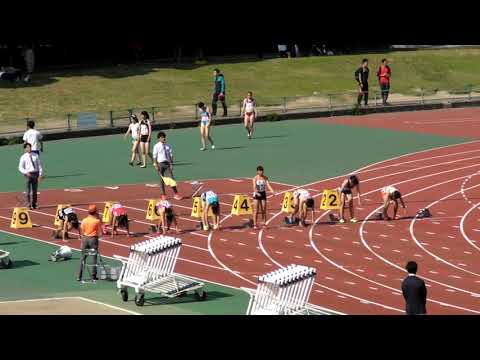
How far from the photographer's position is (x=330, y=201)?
2642cm

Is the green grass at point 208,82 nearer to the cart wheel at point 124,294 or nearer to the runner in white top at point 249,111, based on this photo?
the runner in white top at point 249,111

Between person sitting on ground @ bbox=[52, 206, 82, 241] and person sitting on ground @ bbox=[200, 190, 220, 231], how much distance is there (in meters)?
2.70

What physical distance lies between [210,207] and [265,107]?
25180 mm

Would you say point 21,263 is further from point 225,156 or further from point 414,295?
point 225,156

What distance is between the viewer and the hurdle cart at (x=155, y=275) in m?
17.3

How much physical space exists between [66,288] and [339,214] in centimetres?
910

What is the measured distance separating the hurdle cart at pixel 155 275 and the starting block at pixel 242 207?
7.51 meters

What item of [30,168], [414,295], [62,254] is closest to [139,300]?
[62,254]

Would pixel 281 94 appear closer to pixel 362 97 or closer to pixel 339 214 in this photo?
pixel 362 97

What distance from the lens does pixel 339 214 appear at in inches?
1032

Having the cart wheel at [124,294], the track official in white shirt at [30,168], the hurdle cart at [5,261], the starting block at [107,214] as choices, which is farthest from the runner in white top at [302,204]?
the cart wheel at [124,294]

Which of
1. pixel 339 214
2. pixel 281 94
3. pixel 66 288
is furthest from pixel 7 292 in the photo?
pixel 281 94

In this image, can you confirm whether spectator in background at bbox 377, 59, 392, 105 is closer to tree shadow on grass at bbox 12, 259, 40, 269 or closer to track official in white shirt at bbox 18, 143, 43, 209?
track official in white shirt at bbox 18, 143, 43, 209
